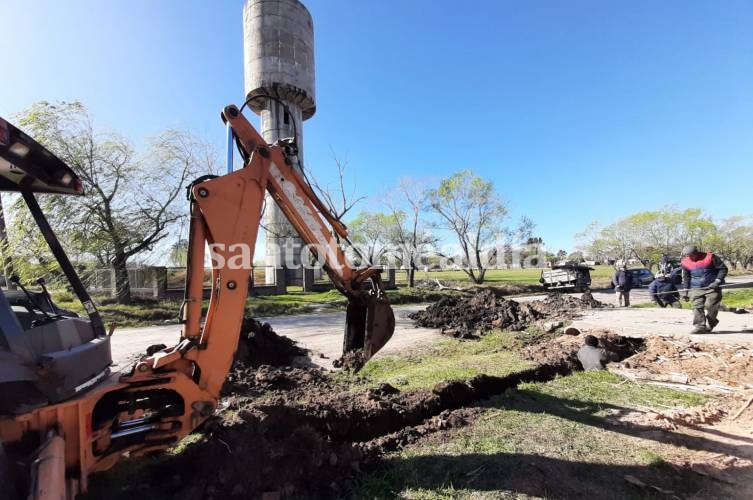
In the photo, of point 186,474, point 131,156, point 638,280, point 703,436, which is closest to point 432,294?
point 638,280

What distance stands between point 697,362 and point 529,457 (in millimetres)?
4802

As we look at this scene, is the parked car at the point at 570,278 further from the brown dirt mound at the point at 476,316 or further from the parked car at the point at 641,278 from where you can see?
the brown dirt mound at the point at 476,316

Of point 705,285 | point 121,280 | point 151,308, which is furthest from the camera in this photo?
point 121,280

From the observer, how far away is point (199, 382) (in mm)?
3049

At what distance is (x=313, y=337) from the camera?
11.0 meters

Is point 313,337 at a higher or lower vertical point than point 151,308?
lower

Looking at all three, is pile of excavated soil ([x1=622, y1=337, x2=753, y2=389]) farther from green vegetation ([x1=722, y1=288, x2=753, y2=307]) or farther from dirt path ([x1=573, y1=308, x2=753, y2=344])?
green vegetation ([x1=722, y1=288, x2=753, y2=307])

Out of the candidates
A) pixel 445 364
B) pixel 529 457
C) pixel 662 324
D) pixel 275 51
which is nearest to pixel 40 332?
pixel 529 457

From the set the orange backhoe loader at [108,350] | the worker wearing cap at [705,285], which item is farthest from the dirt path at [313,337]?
the worker wearing cap at [705,285]

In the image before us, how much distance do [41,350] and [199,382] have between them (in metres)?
1.01

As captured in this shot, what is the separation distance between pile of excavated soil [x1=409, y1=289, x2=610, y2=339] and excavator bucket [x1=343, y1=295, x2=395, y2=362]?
6164 millimetres

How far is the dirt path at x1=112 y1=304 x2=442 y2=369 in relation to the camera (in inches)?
346

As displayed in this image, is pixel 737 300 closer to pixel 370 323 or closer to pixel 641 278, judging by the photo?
pixel 641 278

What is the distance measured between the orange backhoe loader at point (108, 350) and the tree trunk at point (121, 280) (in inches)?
644
